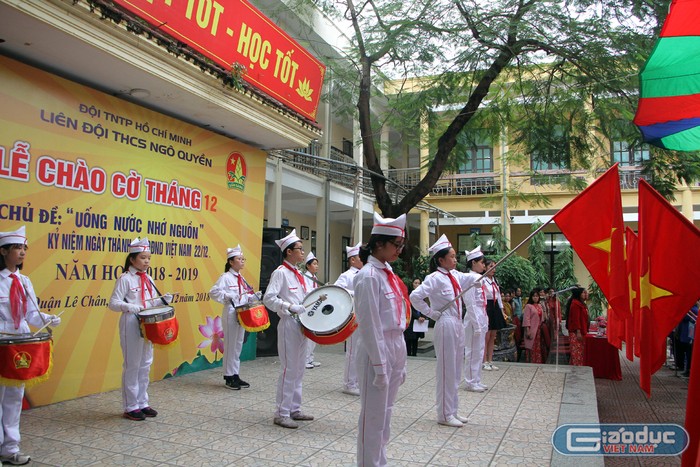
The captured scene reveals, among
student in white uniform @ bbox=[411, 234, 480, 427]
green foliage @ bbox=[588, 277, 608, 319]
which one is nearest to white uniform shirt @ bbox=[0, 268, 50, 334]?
student in white uniform @ bbox=[411, 234, 480, 427]

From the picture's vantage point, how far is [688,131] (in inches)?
160

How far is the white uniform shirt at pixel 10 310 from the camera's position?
14.5 ft

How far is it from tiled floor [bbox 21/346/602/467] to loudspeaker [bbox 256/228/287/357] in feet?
6.56

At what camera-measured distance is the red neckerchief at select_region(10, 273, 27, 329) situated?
14.6 ft

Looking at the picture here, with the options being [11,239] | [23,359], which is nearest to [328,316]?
[23,359]

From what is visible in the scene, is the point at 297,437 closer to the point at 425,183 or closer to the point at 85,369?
the point at 85,369

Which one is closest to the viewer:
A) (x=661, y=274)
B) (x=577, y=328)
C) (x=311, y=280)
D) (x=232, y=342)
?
(x=661, y=274)

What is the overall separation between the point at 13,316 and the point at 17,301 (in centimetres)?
12

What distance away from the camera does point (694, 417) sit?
3182mm

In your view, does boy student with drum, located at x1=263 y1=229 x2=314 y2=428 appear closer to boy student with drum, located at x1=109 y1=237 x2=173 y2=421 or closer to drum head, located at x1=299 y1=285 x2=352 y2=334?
drum head, located at x1=299 y1=285 x2=352 y2=334

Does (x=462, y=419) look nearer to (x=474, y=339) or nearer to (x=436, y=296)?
(x=436, y=296)

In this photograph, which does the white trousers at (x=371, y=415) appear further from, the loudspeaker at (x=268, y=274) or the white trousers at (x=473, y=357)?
the loudspeaker at (x=268, y=274)

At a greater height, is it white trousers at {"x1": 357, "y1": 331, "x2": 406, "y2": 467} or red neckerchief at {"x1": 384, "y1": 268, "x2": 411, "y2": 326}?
red neckerchief at {"x1": 384, "y1": 268, "x2": 411, "y2": 326}

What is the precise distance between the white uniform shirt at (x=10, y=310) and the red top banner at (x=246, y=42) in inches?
120
